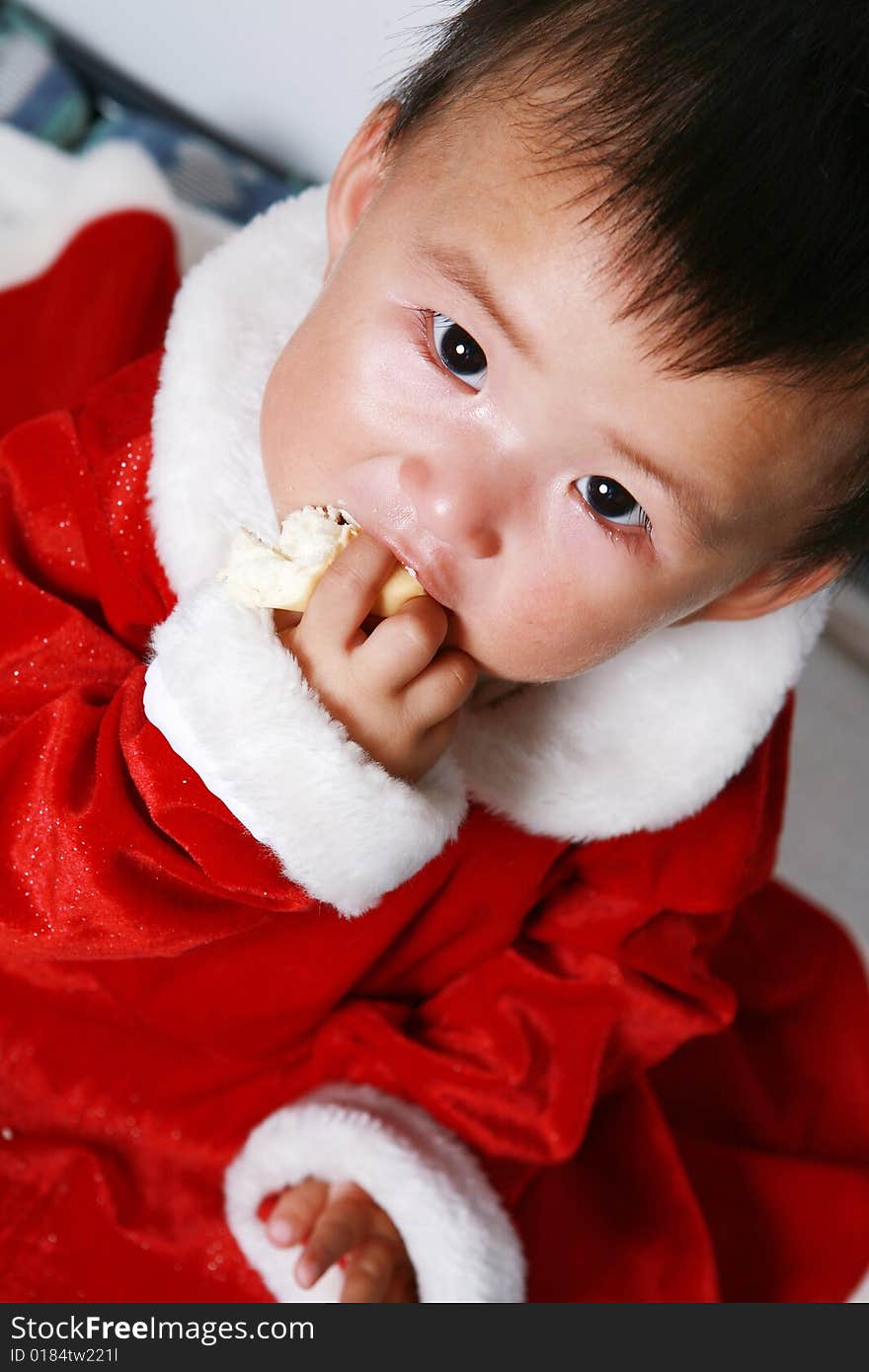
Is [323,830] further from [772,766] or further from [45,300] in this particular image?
[45,300]

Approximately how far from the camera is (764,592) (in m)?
0.87

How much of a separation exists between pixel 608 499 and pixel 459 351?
11 cm

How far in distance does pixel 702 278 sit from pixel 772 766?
0.49 metres

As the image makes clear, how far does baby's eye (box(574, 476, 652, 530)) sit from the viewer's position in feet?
2.29

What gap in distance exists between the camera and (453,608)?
2.38ft

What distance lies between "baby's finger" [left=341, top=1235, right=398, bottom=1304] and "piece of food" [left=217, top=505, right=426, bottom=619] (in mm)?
449

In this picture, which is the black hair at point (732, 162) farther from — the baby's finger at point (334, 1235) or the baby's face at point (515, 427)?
the baby's finger at point (334, 1235)

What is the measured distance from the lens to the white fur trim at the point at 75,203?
1.18 metres

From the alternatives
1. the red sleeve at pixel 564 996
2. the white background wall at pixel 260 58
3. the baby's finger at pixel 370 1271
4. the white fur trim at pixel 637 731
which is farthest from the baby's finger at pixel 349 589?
the white background wall at pixel 260 58

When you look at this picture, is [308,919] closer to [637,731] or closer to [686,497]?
[637,731]

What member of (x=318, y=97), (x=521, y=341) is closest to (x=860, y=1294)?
(x=521, y=341)

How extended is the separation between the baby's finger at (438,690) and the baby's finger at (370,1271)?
1.29 ft

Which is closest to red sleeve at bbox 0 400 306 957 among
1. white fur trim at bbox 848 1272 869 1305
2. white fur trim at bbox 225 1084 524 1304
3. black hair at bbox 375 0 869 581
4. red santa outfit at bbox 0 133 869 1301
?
red santa outfit at bbox 0 133 869 1301

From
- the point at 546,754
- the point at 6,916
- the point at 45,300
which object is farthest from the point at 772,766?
the point at 45,300
